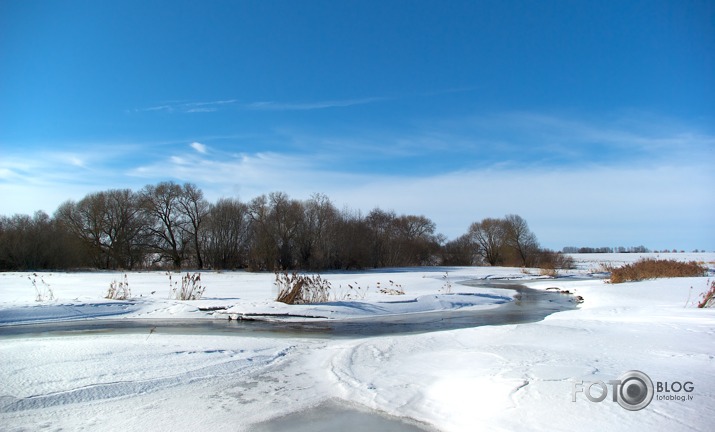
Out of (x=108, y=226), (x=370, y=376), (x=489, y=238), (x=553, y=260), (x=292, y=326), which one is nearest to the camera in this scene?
(x=370, y=376)

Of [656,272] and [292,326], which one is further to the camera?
[656,272]

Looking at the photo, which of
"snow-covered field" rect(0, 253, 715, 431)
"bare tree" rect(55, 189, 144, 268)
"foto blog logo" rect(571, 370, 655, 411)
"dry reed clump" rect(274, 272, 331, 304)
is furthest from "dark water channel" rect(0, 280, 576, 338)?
"bare tree" rect(55, 189, 144, 268)

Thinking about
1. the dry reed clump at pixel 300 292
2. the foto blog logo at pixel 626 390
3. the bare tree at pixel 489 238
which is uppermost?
the bare tree at pixel 489 238

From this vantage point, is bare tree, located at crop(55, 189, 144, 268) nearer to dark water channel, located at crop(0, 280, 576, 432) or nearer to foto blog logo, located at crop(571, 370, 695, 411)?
dark water channel, located at crop(0, 280, 576, 432)

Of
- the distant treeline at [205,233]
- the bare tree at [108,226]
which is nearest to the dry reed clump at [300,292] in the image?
the distant treeline at [205,233]

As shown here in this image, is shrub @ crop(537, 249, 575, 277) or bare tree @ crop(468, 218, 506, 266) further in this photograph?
bare tree @ crop(468, 218, 506, 266)

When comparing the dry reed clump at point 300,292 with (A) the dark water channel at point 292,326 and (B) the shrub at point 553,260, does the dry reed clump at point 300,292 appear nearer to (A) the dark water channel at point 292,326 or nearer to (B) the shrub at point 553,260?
(A) the dark water channel at point 292,326

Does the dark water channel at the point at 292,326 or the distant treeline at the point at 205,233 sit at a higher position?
the distant treeline at the point at 205,233

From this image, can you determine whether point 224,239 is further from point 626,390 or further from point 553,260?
point 626,390

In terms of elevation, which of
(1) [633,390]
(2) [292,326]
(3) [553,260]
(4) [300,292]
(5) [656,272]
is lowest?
(2) [292,326]

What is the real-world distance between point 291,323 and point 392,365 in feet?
21.0

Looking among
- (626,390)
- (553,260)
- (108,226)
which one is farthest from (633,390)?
(553,260)

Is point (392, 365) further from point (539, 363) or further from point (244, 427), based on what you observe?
point (244, 427)

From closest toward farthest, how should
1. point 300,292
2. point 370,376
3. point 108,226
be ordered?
point 370,376
point 300,292
point 108,226
